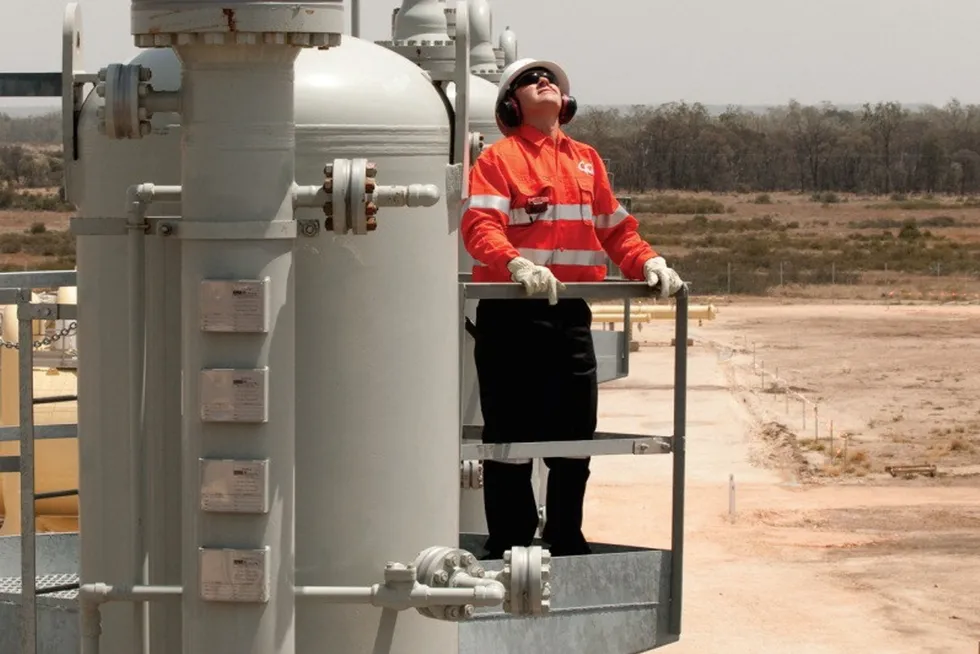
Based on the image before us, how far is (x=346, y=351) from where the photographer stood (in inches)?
267

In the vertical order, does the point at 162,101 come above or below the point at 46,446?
above

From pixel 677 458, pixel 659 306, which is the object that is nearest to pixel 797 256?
pixel 659 306

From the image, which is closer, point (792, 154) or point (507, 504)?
point (507, 504)

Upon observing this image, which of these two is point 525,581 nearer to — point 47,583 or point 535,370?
point 535,370

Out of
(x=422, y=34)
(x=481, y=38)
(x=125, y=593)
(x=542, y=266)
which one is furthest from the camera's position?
(x=481, y=38)

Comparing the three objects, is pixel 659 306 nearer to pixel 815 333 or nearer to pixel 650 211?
pixel 815 333

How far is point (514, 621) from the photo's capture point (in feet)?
26.5

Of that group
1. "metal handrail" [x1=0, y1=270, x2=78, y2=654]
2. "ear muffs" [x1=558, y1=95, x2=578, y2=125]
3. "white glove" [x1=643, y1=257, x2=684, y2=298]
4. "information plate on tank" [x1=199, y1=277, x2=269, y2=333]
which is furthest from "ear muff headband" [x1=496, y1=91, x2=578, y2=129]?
"information plate on tank" [x1=199, y1=277, x2=269, y2=333]

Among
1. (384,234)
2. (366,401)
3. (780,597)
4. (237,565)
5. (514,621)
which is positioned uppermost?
(384,234)

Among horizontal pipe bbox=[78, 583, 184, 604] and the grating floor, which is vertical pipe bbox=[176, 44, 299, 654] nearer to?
horizontal pipe bbox=[78, 583, 184, 604]

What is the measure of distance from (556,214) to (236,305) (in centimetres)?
250

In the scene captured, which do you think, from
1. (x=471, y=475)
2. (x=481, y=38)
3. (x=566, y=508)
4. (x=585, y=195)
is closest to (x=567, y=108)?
(x=585, y=195)

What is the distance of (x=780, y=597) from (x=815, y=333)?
30470 mm

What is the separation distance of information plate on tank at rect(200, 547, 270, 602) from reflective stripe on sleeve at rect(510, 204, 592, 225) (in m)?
2.46
